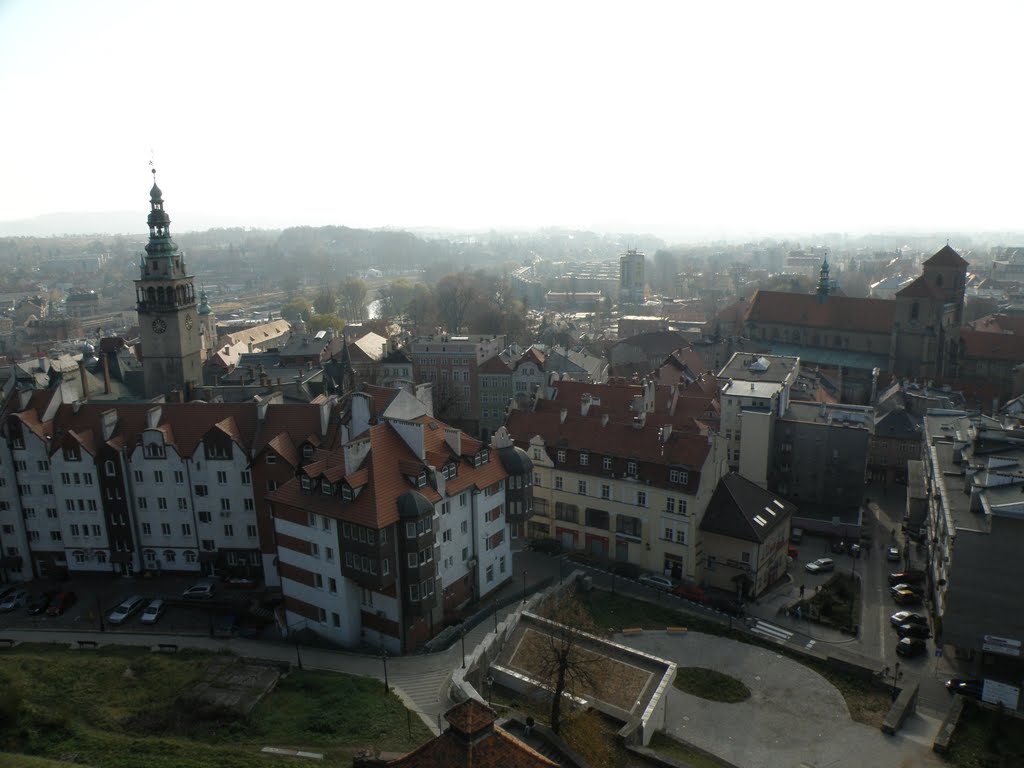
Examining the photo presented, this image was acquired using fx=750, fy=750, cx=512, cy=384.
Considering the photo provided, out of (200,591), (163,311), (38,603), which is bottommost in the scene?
(38,603)

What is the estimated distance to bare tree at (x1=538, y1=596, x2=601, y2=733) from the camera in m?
32.8

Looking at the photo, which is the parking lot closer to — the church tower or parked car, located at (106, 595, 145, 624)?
parked car, located at (106, 595, 145, 624)

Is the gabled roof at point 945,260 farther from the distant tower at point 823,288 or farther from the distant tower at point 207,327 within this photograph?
the distant tower at point 207,327

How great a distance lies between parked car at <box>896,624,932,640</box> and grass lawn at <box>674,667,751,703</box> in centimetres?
1310

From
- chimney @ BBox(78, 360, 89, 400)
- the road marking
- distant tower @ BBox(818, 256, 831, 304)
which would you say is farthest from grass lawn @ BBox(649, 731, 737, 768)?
distant tower @ BBox(818, 256, 831, 304)

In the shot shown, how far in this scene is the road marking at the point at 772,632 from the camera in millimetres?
45688

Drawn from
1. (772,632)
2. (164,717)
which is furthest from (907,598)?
(164,717)

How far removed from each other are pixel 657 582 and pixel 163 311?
155ft

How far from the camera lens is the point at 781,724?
122 ft

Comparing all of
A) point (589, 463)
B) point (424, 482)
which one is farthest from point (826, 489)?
point (424, 482)

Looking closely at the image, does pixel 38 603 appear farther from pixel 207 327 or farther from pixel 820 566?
pixel 207 327

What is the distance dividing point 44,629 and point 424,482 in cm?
2540

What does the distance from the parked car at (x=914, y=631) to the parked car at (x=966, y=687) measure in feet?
15.0

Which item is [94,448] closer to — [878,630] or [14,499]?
[14,499]
